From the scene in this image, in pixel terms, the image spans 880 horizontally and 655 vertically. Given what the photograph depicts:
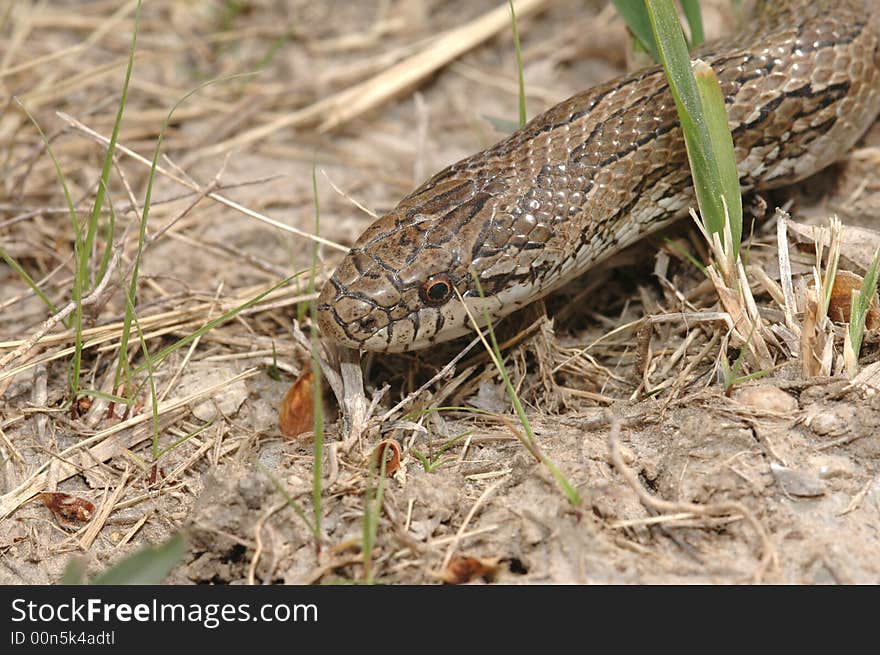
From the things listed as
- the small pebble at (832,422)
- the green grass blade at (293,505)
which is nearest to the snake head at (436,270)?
the green grass blade at (293,505)

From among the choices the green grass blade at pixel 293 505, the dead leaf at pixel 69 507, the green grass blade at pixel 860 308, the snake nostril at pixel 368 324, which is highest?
the snake nostril at pixel 368 324

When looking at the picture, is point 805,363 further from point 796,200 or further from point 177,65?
point 177,65

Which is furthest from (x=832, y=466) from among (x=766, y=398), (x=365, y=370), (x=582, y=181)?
(x=365, y=370)

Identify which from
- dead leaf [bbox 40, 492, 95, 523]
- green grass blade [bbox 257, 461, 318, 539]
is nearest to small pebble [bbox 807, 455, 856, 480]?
green grass blade [bbox 257, 461, 318, 539]

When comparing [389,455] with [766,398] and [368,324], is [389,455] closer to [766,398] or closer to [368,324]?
[368,324]

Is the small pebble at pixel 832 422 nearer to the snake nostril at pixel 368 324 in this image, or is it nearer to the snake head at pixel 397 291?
the snake head at pixel 397 291
